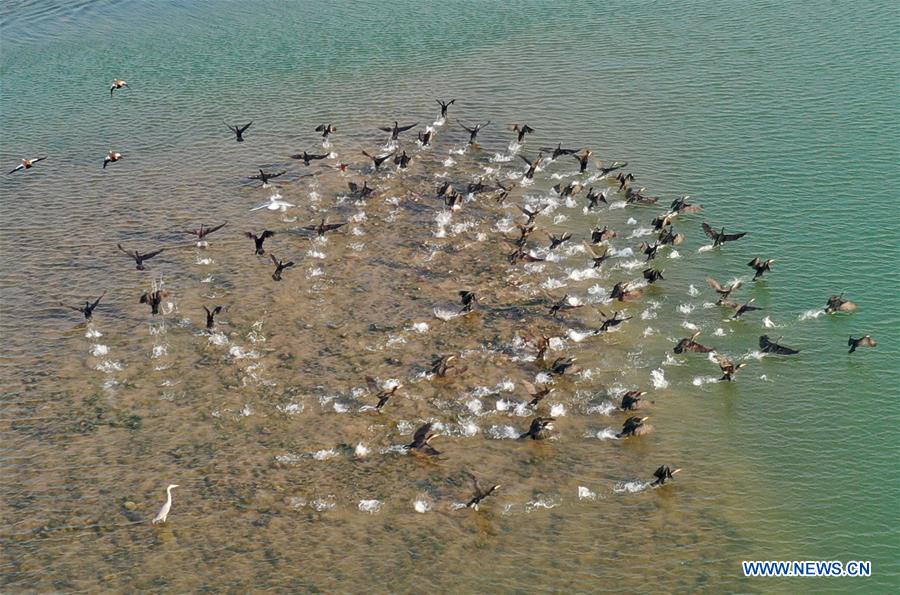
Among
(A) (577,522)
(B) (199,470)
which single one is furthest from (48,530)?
(A) (577,522)

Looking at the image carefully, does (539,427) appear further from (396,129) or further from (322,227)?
(396,129)

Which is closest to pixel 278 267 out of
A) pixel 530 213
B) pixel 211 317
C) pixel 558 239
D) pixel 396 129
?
pixel 211 317

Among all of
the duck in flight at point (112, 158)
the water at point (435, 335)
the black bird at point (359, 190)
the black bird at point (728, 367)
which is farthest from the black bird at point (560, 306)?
the duck in flight at point (112, 158)

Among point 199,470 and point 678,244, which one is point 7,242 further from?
point 678,244

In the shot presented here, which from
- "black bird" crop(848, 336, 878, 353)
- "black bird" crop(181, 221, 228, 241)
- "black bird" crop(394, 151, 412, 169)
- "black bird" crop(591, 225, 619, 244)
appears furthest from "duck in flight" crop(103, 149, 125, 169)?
"black bird" crop(848, 336, 878, 353)

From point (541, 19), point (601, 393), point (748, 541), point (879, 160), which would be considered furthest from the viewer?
point (541, 19)
